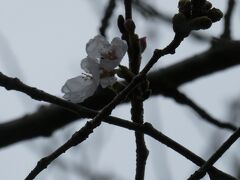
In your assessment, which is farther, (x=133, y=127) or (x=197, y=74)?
(x=197, y=74)

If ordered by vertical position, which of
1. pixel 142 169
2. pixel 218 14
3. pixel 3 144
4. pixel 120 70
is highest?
pixel 218 14

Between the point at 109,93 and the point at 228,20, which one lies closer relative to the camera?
the point at 109,93

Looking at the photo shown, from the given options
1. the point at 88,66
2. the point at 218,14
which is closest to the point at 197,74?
the point at 88,66

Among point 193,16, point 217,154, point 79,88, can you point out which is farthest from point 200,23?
point 79,88

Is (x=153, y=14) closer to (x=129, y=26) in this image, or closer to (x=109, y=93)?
(x=109, y=93)

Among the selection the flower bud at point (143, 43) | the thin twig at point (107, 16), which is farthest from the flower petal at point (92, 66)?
the thin twig at point (107, 16)

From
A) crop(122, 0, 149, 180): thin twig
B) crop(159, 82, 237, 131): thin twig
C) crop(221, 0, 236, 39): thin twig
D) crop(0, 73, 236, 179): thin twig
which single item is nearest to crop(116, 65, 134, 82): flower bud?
crop(122, 0, 149, 180): thin twig

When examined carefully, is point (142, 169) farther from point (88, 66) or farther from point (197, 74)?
point (197, 74)
